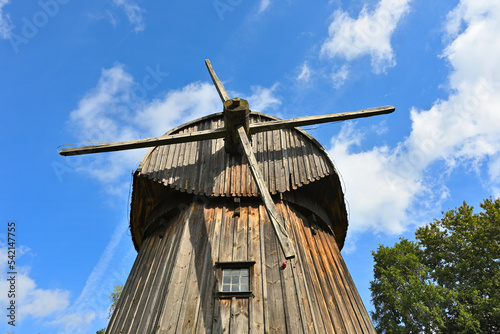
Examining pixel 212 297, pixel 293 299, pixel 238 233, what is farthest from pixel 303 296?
pixel 238 233

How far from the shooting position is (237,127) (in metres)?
8.70

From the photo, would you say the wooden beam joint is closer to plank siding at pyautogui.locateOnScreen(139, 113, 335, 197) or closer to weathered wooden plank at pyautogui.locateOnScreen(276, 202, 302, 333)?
plank siding at pyautogui.locateOnScreen(139, 113, 335, 197)

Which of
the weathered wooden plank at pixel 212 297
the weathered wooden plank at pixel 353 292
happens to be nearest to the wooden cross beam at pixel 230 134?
the weathered wooden plank at pixel 212 297

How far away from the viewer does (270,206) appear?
6.68 meters

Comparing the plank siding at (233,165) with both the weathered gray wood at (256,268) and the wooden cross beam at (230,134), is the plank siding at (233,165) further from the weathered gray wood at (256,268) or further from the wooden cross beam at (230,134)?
the weathered gray wood at (256,268)

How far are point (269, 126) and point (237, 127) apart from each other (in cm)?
84

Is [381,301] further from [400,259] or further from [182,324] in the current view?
[182,324]

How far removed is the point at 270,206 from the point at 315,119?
11.7ft

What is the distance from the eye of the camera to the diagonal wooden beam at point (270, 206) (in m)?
5.78

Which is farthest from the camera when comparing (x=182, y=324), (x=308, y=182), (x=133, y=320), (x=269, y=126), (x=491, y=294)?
(x=491, y=294)

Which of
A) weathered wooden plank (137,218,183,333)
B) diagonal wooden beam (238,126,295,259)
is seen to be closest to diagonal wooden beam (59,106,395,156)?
diagonal wooden beam (238,126,295,259)

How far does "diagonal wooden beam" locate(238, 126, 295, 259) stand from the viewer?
578 centimetres

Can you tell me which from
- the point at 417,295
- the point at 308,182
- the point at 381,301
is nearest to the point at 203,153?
the point at 308,182

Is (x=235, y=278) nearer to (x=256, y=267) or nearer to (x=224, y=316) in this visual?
(x=256, y=267)
